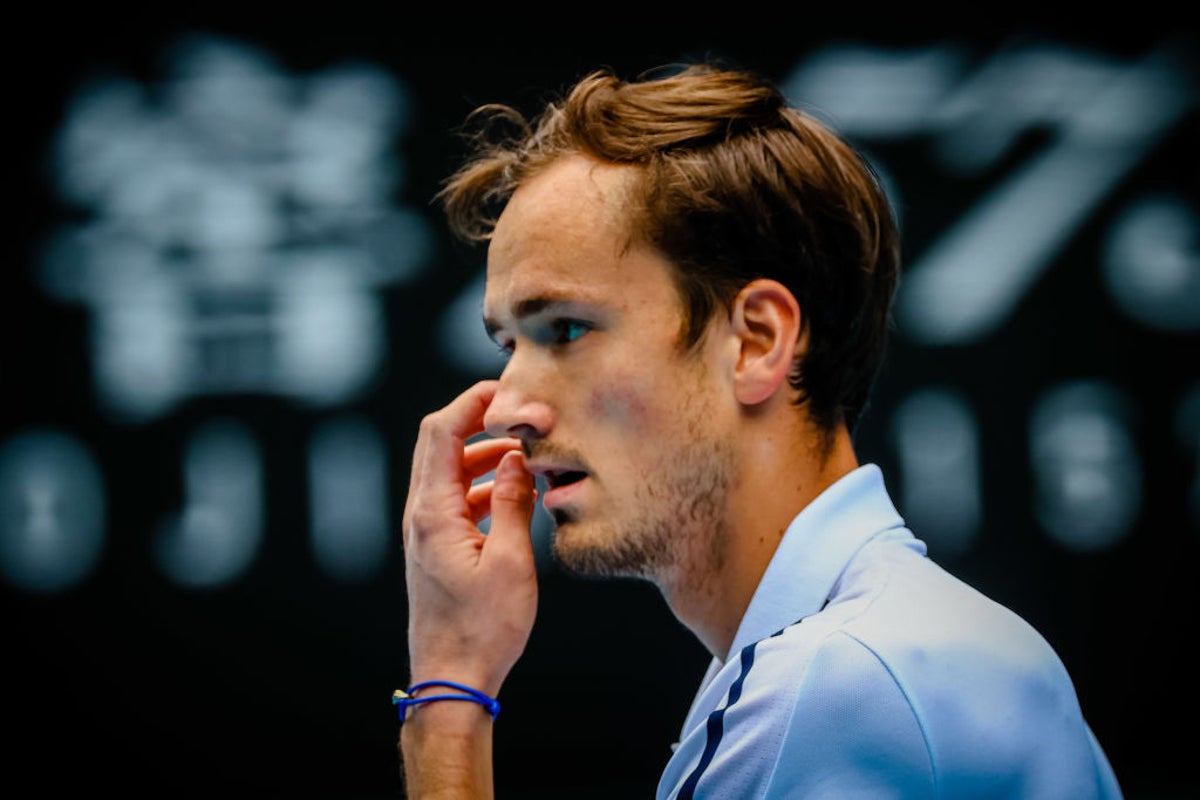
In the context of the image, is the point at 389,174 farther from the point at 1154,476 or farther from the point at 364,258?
the point at 1154,476

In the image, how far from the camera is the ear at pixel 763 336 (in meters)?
1.32

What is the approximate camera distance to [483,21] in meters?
3.13

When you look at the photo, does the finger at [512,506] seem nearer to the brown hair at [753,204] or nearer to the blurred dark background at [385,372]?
the brown hair at [753,204]

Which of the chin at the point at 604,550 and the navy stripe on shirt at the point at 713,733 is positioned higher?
the chin at the point at 604,550

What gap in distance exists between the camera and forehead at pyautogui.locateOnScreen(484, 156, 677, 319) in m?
1.34

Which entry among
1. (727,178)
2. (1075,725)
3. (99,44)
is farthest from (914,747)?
(99,44)

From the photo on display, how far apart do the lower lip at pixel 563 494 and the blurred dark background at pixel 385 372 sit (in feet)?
5.32

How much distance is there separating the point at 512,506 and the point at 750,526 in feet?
0.97

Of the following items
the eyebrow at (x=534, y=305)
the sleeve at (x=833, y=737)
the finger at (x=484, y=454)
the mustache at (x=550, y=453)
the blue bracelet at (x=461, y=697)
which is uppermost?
the eyebrow at (x=534, y=305)

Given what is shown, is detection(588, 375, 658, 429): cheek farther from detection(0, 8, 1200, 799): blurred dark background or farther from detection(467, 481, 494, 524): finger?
detection(0, 8, 1200, 799): blurred dark background

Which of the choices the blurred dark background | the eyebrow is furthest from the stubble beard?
the blurred dark background

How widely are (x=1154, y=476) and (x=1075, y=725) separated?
223cm

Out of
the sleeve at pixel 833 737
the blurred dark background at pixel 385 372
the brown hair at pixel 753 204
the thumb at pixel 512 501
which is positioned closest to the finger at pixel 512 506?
the thumb at pixel 512 501

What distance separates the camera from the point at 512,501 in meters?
1.42
